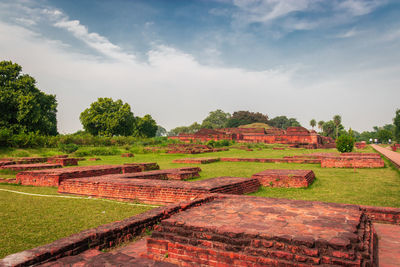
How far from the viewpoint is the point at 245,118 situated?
8981 centimetres

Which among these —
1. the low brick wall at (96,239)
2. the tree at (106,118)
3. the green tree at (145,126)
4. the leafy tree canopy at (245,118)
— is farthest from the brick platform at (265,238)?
the leafy tree canopy at (245,118)

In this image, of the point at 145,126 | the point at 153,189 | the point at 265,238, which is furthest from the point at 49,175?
the point at 145,126

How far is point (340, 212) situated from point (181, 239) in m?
1.87

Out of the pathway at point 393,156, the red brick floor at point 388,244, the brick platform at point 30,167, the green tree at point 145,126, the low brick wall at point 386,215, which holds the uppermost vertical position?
the green tree at point 145,126

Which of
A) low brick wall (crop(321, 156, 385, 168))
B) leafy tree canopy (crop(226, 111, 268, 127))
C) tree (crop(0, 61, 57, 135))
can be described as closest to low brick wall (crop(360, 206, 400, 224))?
low brick wall (crop(321, 156, 385, 168))

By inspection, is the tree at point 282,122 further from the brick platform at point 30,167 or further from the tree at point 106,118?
the brick platform at point 30,167

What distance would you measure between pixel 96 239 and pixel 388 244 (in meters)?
3.13

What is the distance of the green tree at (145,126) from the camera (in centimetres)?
5156

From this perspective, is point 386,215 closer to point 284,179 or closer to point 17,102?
point 284,179

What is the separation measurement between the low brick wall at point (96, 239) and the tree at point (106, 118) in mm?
36201

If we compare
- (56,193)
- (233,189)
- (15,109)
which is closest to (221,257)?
(233,189)

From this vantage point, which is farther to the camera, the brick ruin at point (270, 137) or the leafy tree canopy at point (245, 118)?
the leafy tree canopy at point (245, 118)

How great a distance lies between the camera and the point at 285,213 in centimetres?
311

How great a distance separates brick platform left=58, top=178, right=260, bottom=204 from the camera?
4.93 meters
